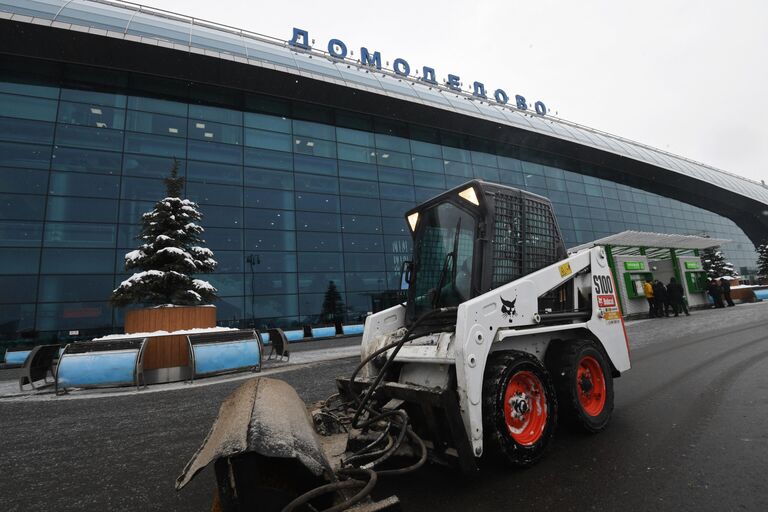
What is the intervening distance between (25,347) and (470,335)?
20.5 meters

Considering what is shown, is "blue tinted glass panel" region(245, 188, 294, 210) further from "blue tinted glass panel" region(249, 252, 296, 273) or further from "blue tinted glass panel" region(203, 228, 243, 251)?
"blue tinted glass panel" region(249, 252, 296, 273)

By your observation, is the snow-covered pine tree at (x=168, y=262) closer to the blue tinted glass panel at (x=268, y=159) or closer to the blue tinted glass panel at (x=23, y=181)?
the blue tinted glass panel at (x=23, y=181)

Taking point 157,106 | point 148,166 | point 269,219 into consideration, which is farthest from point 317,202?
point 157,106

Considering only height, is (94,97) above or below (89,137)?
above

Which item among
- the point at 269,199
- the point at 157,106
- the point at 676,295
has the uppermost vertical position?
the point at 157,106

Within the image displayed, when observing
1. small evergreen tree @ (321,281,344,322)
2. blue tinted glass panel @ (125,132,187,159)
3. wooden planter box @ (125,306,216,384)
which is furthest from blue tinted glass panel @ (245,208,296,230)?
wooden planter box @ (125,306,216,384)

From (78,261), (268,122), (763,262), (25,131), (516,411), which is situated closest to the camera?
(516,411)


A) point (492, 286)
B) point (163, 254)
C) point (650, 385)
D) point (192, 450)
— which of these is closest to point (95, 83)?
point (163, 254)

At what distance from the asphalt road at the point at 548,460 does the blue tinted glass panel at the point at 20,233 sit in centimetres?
1506

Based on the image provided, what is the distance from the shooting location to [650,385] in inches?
202

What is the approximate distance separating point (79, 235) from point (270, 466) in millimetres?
20964

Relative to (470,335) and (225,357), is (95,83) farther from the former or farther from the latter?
(470,335)

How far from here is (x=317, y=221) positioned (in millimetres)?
22266

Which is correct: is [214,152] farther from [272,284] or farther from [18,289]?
[18,289]
